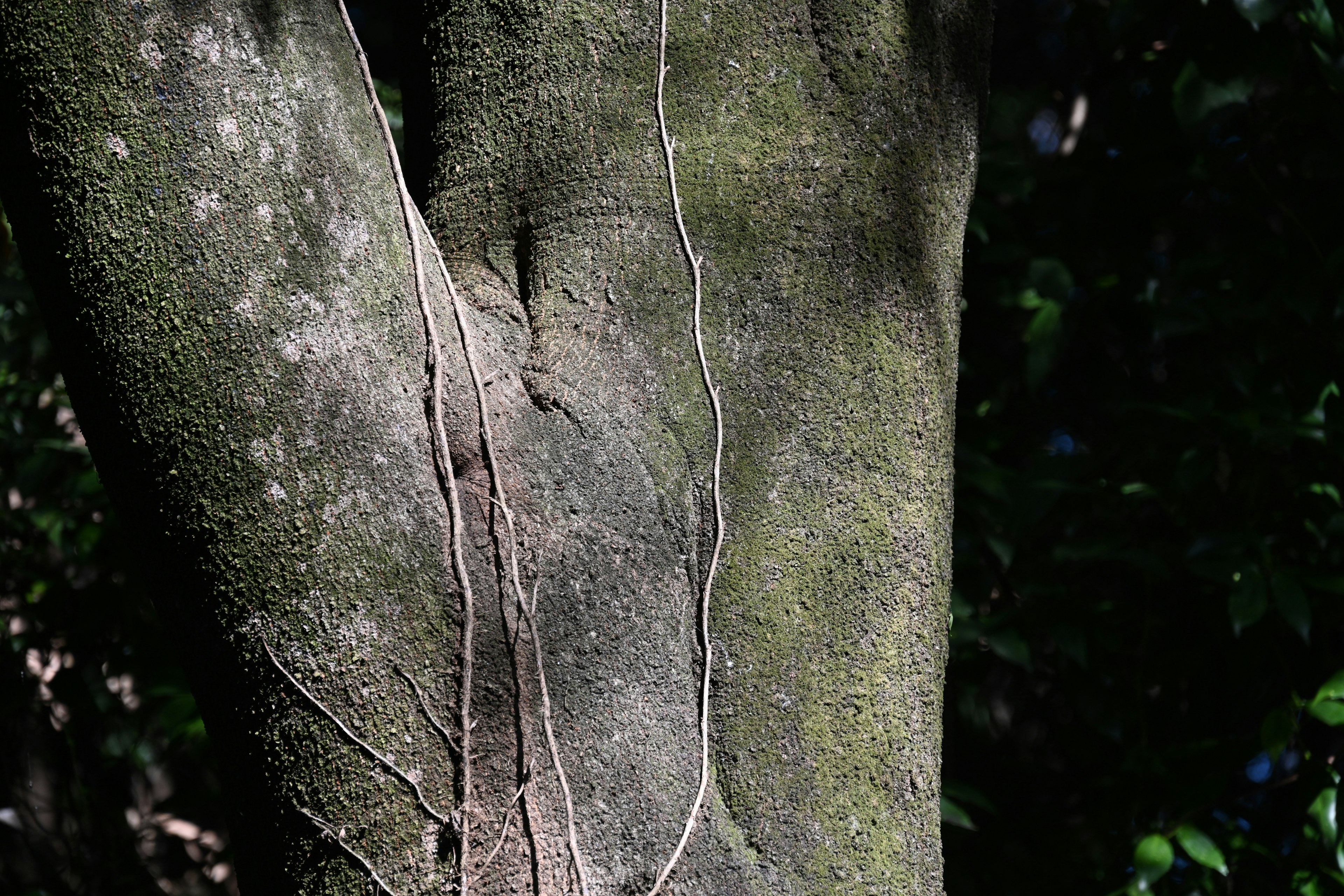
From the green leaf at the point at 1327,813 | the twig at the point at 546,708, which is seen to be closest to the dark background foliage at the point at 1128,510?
the green leaf at the point at 1327,813

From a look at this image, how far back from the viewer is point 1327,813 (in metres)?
1.49

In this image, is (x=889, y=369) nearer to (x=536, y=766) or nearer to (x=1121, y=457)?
(x=536, y=766)

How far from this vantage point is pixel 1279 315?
67.5 inches

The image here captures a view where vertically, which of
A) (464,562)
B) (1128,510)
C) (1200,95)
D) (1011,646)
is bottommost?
(1011,646)

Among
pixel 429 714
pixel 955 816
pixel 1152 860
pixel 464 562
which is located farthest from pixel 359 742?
pixel 1152 860

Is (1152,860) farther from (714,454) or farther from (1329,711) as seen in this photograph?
(714,454)

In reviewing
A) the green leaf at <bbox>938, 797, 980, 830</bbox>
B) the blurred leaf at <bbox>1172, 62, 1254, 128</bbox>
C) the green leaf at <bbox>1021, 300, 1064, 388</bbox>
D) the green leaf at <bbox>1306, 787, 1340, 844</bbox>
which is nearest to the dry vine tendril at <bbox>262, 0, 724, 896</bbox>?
the green leaf at <bbox>938, 797, 980, 830</bbox>

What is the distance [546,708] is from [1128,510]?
1420 millimetres

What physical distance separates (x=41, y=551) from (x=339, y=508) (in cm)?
185

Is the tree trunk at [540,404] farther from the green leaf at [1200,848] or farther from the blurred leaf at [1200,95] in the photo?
the green leaf at [1200,848]

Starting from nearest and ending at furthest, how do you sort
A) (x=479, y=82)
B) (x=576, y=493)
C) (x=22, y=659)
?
(x=576, y=493), (x=479, y=82), (x=22, y=659)

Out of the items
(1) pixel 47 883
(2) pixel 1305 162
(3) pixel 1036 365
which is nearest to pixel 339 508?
(3) pixel 1036 365

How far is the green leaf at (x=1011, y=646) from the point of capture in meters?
1.57

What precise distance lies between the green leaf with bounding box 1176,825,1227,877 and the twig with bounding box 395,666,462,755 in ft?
4.33
